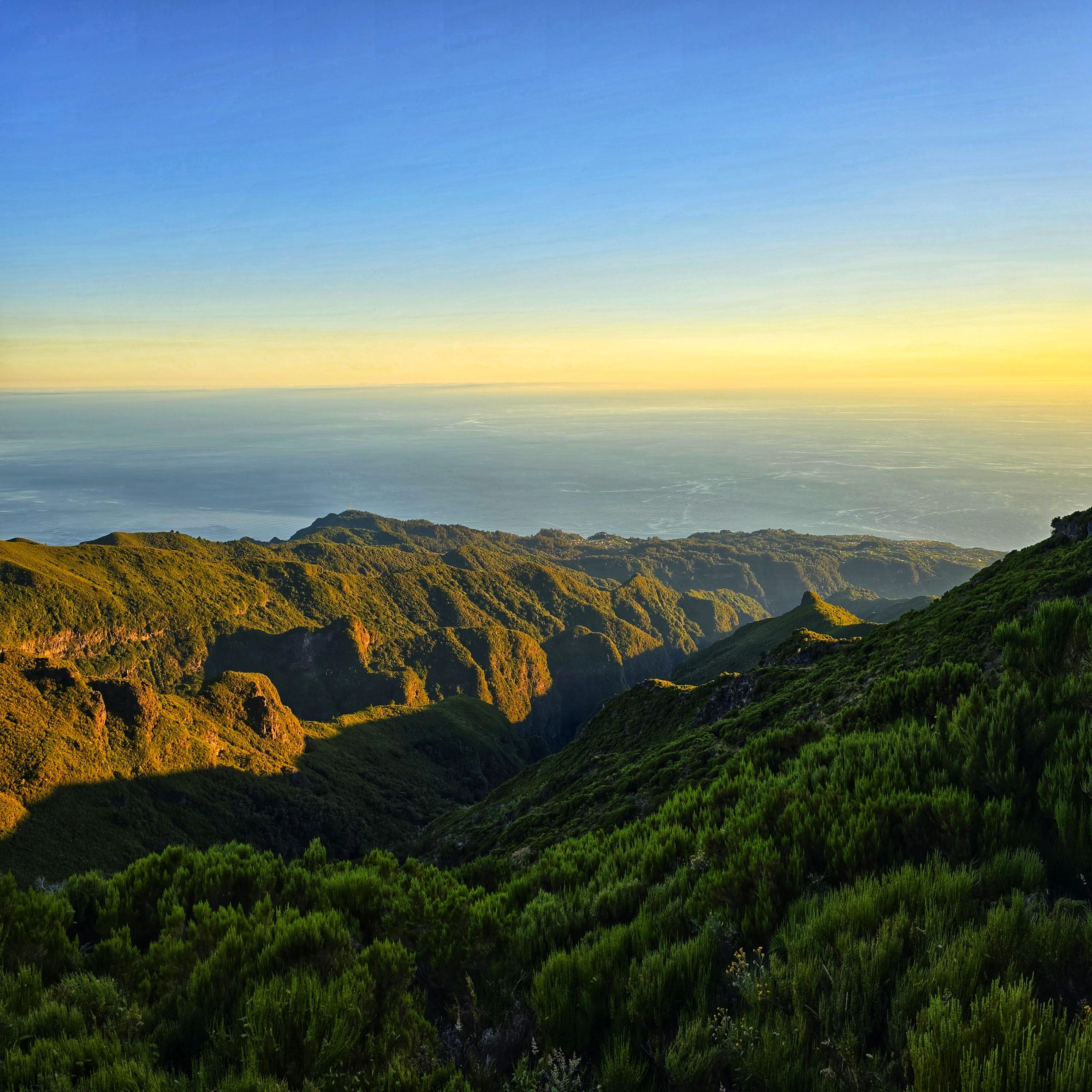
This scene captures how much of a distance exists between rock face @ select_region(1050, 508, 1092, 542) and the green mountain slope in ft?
184

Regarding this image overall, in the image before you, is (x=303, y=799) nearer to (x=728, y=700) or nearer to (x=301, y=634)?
(x=728, y=700)

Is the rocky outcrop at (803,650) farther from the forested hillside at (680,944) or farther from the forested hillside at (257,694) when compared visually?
the forested hillside at (257,694)

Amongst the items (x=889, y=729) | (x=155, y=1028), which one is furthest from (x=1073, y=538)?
(x=155, y=1028)

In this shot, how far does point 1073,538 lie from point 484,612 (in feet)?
536

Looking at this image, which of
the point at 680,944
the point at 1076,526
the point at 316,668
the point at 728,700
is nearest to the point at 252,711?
the point at 316,668

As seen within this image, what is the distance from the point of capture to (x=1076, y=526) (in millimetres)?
36219

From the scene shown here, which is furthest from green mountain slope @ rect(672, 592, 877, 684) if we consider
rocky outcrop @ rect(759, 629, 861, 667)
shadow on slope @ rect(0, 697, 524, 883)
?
rocky outcrop @ rect(759, 629, 861, 667)

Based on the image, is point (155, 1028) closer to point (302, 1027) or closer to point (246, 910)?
point (302, 1027)

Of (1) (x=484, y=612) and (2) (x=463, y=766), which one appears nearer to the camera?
(2) (x=463, y=766)

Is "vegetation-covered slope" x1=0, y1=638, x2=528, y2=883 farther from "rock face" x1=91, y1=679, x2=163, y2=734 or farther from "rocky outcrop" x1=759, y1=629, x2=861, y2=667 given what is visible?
"rocky outcrop" x1=759, y1=629, x2=861, y2=667

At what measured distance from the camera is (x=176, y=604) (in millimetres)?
136250

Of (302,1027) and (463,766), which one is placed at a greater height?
(302,1027)

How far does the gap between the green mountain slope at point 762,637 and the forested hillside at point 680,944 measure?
94.0 meters

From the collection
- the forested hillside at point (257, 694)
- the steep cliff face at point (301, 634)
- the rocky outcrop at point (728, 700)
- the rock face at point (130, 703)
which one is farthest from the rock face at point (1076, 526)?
the steep cliff face at point (301, 634)
